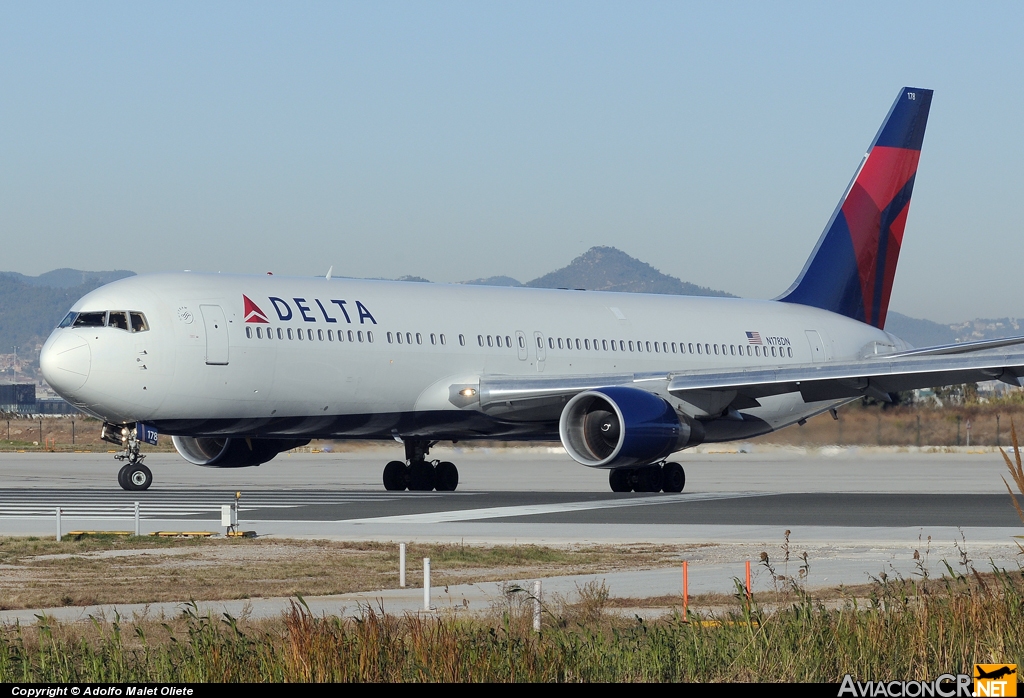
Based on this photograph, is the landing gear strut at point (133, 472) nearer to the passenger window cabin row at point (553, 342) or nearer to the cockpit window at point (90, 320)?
the cockpit window at point (90, 320)

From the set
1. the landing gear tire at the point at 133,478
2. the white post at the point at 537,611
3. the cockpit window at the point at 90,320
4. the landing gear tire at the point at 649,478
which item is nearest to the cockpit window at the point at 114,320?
the cockpit window at the point at 90,320

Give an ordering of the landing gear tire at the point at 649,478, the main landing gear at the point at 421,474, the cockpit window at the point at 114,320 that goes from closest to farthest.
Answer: the cockpit window at the point at 114,320, the landing gear tire at the point at 649,478, the main landing gear at the point at 421,474

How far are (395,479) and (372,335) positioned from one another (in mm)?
4742

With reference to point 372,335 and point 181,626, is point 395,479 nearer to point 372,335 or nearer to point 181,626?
point 372,335

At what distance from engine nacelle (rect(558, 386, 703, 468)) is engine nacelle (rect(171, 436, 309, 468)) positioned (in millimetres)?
6736

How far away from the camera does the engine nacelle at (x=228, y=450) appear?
33.5 metres

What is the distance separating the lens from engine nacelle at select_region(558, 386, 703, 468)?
29375mm

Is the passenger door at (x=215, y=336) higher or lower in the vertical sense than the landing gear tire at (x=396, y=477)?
higher

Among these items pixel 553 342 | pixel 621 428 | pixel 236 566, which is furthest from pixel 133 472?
pixel 236 566

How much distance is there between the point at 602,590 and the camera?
13789mm

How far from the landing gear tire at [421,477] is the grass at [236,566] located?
13609mm

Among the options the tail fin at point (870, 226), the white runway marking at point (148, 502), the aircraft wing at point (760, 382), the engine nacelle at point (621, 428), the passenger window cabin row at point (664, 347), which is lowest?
the white runway marking at point (148, 502)

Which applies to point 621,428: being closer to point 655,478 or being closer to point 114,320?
point 655,478

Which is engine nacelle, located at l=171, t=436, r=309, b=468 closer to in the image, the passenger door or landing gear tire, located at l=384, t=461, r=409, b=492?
landing gear tire, located at l=384, t=461, r=409, b=492
